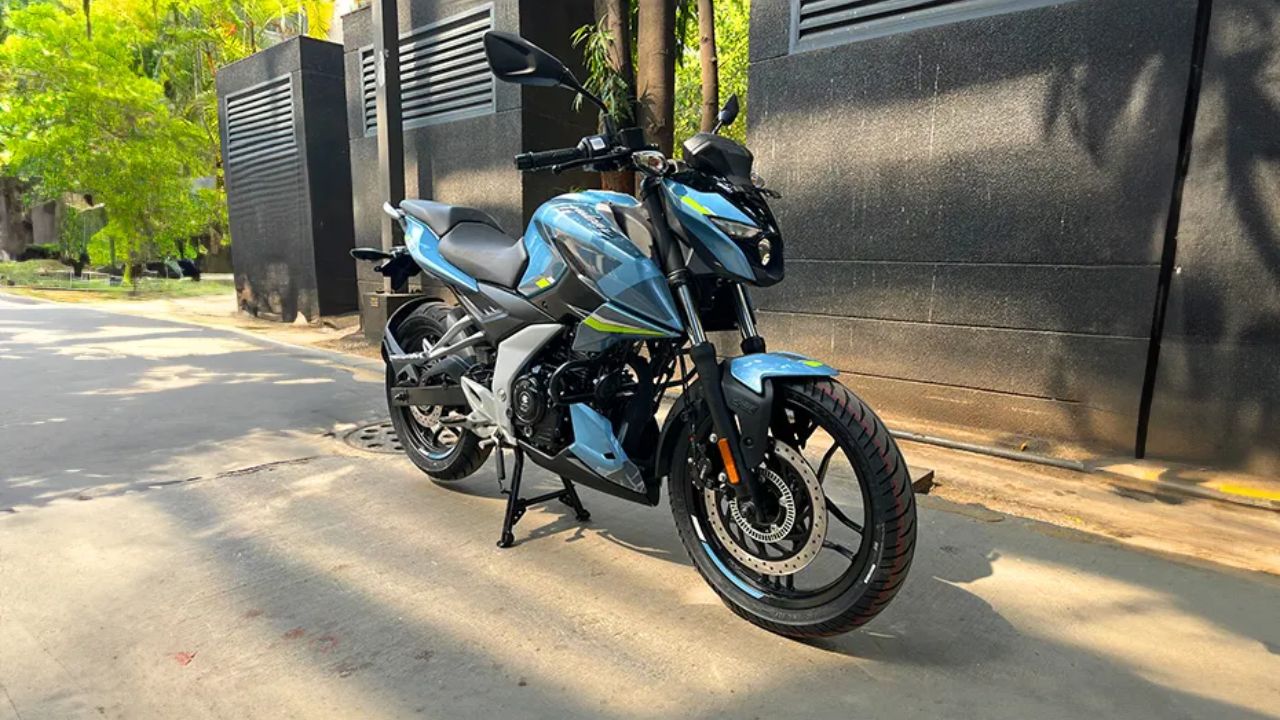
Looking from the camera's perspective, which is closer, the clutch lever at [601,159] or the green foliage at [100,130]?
Result: the clutch lever at [601,159]

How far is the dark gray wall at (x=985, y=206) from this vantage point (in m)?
4.21

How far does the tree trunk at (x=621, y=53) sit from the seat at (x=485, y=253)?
12.5ft

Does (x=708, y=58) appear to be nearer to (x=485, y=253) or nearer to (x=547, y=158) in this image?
(x=485, y=253)

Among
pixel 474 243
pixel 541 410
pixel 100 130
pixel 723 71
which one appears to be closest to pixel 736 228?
pixel 541 410

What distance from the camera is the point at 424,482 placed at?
12.6ft

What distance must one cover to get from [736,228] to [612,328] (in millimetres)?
554

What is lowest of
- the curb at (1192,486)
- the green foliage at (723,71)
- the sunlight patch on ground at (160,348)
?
the curb at (1192,486)

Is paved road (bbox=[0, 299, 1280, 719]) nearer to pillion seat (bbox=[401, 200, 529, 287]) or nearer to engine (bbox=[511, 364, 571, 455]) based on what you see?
engine (bbox=[511, 364, 571, 455])

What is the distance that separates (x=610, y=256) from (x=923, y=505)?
2.08 metres

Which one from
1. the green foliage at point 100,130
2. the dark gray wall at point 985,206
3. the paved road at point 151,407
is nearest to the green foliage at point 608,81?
the dark gray wall at point 985,206

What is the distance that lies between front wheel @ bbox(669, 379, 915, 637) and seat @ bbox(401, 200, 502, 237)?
1.58m

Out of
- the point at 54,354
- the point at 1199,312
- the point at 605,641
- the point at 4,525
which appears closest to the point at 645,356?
the point at 605,641

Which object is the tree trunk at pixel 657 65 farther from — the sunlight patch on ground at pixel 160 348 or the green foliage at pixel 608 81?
the sunlight patch on ground at pixel 160 348

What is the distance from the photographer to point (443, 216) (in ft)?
11.3
